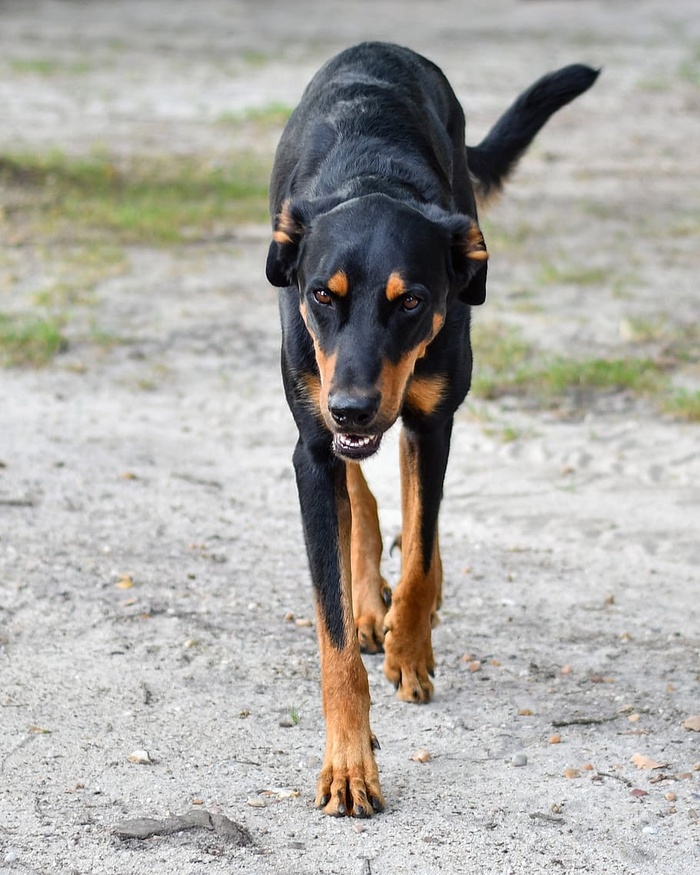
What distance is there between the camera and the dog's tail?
6016 mm

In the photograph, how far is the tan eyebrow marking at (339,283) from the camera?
3.70 meters

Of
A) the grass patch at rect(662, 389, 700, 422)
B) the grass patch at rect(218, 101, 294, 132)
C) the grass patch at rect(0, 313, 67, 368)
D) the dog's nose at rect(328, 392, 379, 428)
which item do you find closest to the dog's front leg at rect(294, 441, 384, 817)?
the dog's nose at rect(328, 392, 379, 428)

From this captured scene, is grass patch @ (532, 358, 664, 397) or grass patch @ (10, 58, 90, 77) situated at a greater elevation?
grass patch @ (10, 58, 90, 77)

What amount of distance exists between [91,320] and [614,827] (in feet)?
19.1

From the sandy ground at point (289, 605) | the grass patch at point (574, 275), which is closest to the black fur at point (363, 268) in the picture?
the sandy ground at point (289, 605)

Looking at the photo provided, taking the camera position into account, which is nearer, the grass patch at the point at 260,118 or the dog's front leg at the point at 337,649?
the dog's front leg at the point at 337,649

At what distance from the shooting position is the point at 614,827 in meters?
3.62

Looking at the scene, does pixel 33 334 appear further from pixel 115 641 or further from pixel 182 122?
pixel 182 122

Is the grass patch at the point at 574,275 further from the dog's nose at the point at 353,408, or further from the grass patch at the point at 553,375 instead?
the dog's nose at the point at 353,408

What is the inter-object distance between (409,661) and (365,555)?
63 centimetres

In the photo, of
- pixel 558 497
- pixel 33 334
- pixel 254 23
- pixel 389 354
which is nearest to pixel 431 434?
pixel 389 354

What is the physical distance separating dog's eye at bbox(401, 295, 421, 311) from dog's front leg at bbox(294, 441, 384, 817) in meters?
0.57

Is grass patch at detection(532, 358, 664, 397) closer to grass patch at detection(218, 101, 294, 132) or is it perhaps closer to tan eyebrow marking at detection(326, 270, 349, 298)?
tan eyebrow marking at detection(326, 270, 349, 298)

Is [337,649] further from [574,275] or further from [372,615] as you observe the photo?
[574,275]
